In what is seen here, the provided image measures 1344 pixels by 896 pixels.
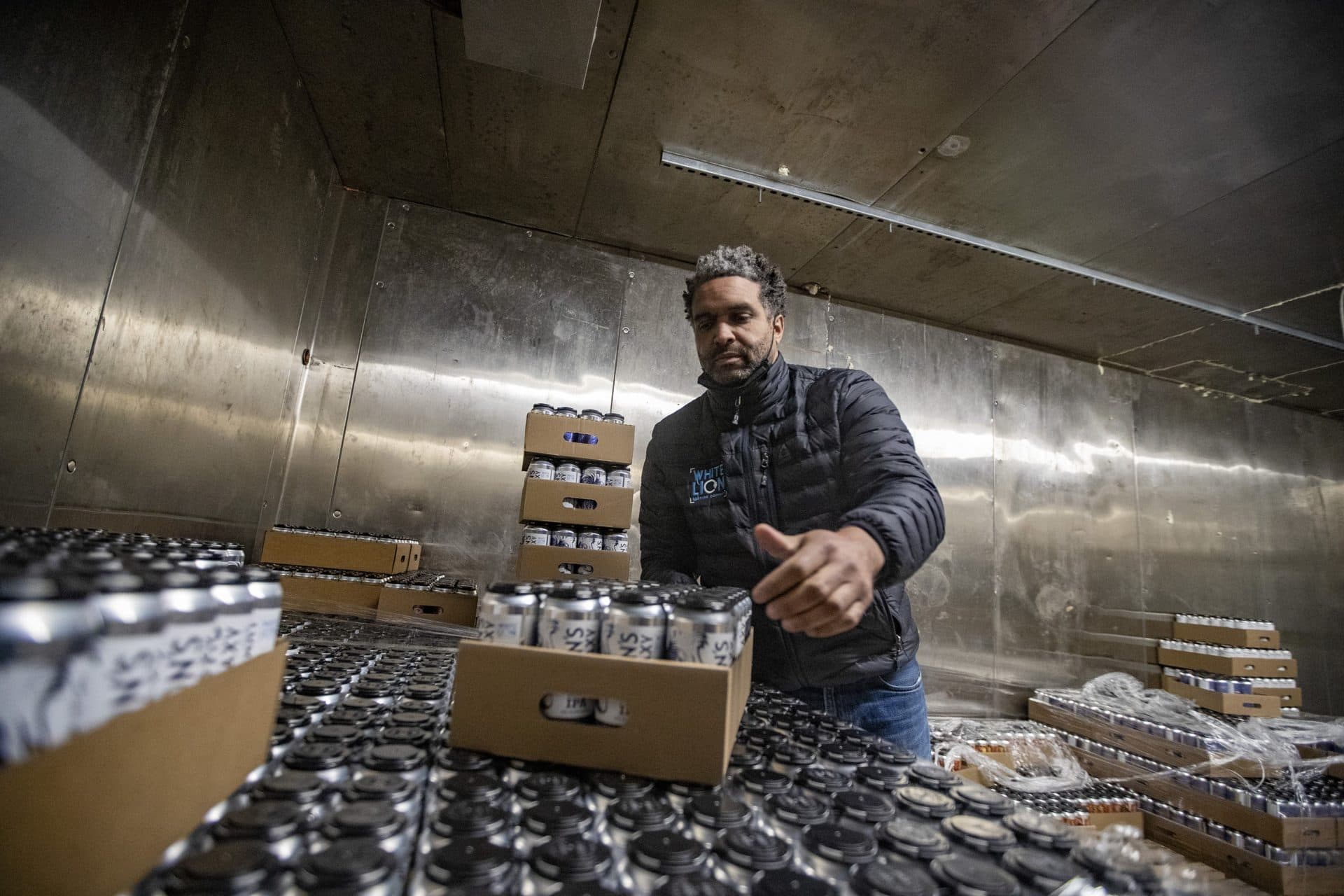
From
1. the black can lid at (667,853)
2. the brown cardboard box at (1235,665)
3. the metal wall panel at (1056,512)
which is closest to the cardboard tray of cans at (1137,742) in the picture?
the metal wall panel at (1056,512)

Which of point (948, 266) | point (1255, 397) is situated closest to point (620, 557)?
point (948, 266)

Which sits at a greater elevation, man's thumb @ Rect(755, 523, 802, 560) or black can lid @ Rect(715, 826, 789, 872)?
man's thumb @ Rect(755, 523, 802, 560)

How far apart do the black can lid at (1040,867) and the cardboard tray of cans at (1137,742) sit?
3.57 meters

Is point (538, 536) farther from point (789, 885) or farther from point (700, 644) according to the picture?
point (789, 885)

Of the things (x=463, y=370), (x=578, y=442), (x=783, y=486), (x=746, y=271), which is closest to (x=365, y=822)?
(x=783, y=486)

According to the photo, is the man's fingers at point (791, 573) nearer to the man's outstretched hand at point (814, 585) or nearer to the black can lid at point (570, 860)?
the man's outstretched hand at point (814, 585)

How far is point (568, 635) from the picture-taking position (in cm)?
77

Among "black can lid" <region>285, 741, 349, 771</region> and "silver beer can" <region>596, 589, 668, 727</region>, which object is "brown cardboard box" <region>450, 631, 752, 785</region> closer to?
"silver beer can" <region>596, 589, 668, 727</region>

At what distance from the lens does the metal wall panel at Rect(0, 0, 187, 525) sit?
52.3 inches

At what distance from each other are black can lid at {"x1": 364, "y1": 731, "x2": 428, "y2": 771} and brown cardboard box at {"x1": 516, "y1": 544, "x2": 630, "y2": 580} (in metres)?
1.90

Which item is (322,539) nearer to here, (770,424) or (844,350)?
(770,424)

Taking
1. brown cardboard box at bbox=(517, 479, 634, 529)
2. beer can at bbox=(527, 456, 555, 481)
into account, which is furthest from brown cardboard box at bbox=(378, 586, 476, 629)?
beer can at bbox=(527, 456, 555, 481)

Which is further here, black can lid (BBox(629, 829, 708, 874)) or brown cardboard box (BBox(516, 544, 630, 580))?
brown cardboard box (BBox(516, 544, 630, 580))

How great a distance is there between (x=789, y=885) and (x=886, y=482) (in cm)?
100
